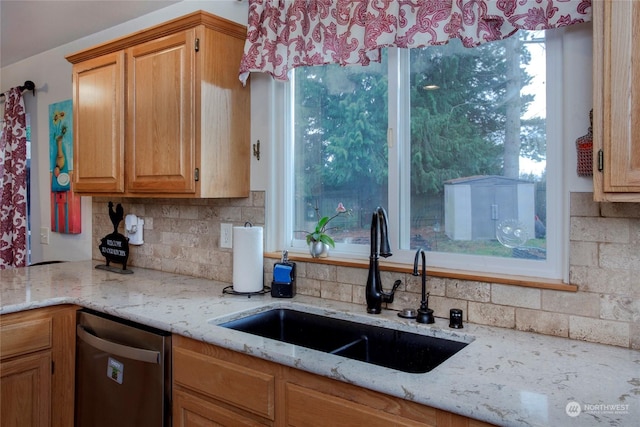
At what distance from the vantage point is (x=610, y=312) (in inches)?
52.9

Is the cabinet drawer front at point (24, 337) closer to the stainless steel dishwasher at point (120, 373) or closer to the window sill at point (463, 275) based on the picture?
the stainless steel dishwasher at point (120, 373)

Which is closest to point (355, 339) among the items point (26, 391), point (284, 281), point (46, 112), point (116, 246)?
point (284, 281)

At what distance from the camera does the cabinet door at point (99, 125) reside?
2344 millimetres

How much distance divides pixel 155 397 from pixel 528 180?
153cm

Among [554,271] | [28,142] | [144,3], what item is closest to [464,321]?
[554,271]

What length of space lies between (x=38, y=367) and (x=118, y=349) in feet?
1.58

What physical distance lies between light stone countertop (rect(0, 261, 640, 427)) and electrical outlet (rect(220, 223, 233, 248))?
292 mm

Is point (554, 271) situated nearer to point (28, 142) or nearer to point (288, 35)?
point (288, 35)

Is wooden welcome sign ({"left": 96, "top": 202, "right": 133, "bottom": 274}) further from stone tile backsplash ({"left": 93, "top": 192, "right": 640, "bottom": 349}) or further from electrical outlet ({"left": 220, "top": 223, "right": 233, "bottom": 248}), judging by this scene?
stone tile backsplash ({"left": 93, "top": 192, "right": 640, "bottom": 349})

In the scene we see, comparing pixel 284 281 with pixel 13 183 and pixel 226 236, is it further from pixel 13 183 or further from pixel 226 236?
pixel 13 183

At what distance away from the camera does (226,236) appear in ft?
7.57

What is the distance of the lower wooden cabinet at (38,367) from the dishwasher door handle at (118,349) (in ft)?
0.34

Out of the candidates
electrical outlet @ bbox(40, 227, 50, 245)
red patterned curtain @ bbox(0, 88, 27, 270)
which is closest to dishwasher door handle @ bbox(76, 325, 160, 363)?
electrical outlet @ bbox(40, 227, 50, 245)

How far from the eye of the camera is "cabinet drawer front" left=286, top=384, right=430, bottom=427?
112cm
